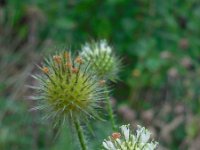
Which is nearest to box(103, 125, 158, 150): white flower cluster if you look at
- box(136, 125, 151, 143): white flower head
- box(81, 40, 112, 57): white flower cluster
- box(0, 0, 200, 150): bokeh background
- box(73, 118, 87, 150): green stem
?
box(136, 125, 151, 143): white flower head

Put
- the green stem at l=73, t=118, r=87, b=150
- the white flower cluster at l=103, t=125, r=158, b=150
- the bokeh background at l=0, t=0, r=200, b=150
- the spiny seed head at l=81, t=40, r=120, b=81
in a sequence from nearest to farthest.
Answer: the white flower cluster at l=103, t=125, r=158, b=150, the green stem at l=73, t=118, r=87, b=150, the spiny seed head at l=81, t=40, r=120, b=81, the bokeh background at l=0, t=0, r=200, b=150

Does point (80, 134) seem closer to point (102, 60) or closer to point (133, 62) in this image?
point (102, 60)

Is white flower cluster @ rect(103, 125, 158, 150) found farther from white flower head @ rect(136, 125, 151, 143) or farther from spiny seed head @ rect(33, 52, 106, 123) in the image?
spiny seed head @ rect(33, 52, 106, 123)

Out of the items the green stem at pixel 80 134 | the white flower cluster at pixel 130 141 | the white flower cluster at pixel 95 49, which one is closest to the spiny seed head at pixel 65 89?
the green stem at pixel 80 134

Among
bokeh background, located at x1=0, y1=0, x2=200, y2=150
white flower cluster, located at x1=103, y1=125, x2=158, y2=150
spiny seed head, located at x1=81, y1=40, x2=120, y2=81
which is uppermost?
bokeh background, located at x1=0, y1=0, x2=200, y2=150

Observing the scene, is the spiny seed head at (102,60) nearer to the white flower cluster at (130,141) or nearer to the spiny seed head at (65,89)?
the spiny seed head at (65,89)

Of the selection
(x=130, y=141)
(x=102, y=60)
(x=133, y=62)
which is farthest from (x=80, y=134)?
(x=133, y=62)
